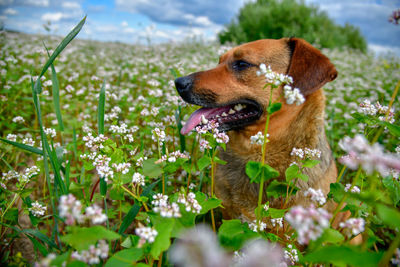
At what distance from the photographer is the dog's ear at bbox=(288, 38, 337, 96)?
7.34 ft

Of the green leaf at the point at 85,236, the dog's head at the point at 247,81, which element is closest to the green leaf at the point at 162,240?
the green leaf at the point at 85,236

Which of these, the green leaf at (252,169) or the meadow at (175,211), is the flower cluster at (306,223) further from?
the green leaf at (252,169)

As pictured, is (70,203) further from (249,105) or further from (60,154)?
(249,105)

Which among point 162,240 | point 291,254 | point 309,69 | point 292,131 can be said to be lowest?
point 291,254

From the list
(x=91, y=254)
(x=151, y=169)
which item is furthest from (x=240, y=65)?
(x=91, y=254)

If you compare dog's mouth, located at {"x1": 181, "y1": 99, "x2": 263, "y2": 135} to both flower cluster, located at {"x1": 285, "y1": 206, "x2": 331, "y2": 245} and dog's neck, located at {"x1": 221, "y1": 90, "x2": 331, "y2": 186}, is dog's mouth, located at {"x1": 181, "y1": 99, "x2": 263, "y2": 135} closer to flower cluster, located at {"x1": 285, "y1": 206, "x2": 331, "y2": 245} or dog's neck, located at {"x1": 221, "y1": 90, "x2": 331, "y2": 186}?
dog's neck, located at {"x1": 221, "y1": 90, "x2": 331, "y2": 186}

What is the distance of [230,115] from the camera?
2.46 meters

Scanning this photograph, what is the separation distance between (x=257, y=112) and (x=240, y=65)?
0.55 meters

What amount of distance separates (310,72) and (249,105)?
0.64m

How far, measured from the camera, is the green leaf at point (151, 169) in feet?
4.50

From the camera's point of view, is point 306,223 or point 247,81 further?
point 247,81

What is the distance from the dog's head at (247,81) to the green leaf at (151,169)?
2.80 ft

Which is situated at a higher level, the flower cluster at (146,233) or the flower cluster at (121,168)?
the flower cluster at (121,168)

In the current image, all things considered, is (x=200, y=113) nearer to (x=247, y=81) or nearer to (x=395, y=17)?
(x=247, y=81)
